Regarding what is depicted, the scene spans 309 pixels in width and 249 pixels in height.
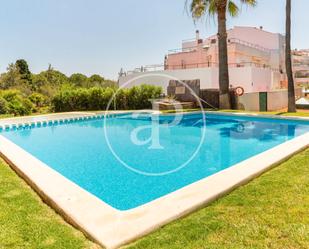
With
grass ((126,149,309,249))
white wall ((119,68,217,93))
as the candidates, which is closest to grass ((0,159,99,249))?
grass ((126,149,309,249))

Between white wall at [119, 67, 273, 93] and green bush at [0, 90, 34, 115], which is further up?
white wall at [119, 67, 273, 93]

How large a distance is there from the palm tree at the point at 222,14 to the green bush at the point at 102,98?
564 cm

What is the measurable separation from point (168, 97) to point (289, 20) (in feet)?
32.8

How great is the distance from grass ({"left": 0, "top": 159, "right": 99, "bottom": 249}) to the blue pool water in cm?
156

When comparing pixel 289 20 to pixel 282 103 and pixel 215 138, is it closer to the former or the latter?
pixel 282 103

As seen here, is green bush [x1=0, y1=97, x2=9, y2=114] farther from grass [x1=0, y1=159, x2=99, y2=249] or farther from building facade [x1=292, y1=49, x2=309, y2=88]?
building facade [x1=292, y1=49, x2=309, y2=88]

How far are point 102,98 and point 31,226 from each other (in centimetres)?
1961

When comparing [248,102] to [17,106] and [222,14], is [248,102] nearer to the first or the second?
[222,14]

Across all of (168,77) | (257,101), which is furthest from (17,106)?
(257,101)

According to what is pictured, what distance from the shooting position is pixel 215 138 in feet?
36.4

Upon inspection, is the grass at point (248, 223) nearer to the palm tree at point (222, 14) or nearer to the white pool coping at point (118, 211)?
the white pool coping at point (118, 211)

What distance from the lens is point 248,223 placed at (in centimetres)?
339

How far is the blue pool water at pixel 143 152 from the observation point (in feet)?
20.0

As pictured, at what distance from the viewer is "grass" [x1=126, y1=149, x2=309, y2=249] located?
2984mm
